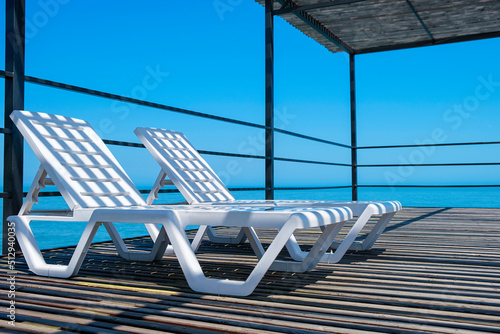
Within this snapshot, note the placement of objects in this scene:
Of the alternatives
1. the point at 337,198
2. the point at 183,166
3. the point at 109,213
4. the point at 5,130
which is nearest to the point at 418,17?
the point at 183,166

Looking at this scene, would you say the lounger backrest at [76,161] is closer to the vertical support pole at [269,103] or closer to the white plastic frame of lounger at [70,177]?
the white plastic frame of lounger at [70,177]

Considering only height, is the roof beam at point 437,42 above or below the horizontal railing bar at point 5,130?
above

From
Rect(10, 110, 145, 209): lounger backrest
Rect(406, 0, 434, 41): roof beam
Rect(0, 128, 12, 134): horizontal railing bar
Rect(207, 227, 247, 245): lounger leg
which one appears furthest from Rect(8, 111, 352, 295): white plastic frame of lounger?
Rect(406, 0, 434, 41): roof beam

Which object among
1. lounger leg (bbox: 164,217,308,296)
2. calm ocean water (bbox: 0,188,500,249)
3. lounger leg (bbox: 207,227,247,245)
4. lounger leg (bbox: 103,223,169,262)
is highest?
lounger leg (bbox: 164,217,308,296)

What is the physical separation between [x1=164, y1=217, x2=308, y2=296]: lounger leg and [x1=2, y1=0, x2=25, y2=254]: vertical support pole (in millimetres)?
1031

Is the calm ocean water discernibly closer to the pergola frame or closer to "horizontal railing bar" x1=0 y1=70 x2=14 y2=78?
the pergola frame

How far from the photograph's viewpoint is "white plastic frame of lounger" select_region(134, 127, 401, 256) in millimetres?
2477

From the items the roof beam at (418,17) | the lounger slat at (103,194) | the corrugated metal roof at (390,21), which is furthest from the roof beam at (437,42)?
the lounger slat at (103,194)

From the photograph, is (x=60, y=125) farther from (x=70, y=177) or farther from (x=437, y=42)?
(x=437, y=42)

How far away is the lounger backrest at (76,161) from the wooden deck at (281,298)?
29 centimetres

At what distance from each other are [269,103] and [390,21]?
181 cm

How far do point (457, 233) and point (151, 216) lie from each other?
2.31 metres

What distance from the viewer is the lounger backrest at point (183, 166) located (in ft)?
8.61

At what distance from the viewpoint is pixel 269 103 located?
4.41 metres
